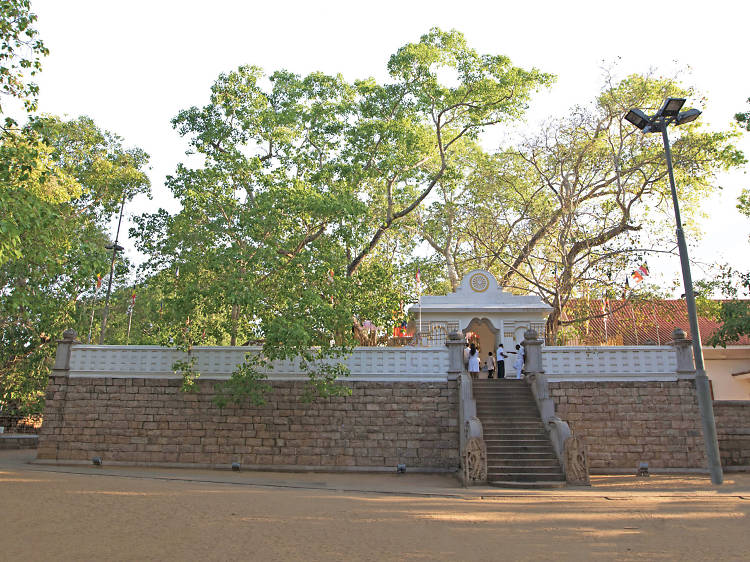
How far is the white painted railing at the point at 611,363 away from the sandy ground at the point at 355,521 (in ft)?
11.6

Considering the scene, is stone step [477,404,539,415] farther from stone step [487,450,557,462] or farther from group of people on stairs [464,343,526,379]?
stone step [487,450,557,462]

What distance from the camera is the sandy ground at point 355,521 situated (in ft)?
20.1

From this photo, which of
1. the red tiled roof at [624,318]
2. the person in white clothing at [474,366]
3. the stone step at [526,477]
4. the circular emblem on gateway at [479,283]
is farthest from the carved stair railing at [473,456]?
the red tiled roof at [624,318]

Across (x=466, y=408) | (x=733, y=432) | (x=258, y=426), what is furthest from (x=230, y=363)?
(x=733, y=432)

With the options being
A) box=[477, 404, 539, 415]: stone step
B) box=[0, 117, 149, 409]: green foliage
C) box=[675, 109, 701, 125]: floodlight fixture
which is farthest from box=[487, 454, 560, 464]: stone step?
box=[0, 117, 149, 409]: green foliage

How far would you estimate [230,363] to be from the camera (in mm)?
14844

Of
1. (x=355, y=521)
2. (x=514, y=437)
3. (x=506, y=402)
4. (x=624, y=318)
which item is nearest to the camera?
(x=355, y=521)

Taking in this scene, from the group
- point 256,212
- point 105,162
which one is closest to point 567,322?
point 256,212

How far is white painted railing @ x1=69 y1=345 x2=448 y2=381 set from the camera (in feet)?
48.5

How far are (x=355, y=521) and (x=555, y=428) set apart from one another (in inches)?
257

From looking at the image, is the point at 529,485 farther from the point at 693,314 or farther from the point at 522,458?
the point at 693,314

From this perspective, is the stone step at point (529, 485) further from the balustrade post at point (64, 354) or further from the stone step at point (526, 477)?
the balustrade post at point (64, 354)

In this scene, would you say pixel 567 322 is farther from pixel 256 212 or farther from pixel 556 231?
pixel 256 212

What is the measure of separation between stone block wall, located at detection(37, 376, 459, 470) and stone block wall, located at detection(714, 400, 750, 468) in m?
6.54
